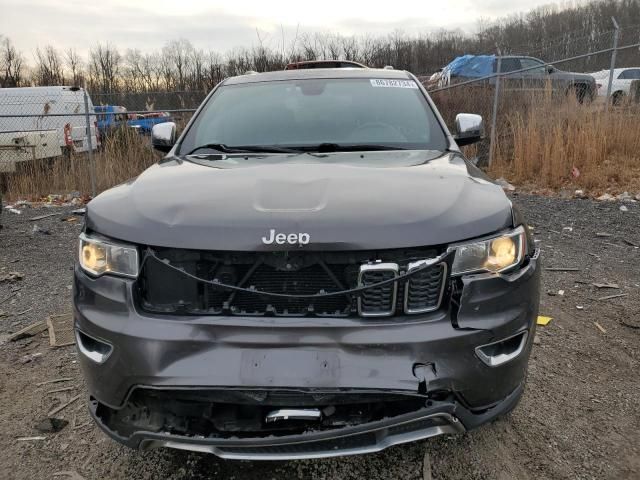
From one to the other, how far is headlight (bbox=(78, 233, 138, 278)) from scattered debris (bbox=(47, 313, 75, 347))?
174 cm

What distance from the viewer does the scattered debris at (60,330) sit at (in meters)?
3.44

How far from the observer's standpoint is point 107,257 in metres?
1.87

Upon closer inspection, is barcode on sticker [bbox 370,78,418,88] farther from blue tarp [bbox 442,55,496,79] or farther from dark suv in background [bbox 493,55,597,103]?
blue tarp [bbox 442,55,496,79]

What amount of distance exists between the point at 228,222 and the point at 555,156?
295 inches

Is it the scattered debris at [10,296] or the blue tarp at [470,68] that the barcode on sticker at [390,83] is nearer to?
the scattered debris at [10,296]

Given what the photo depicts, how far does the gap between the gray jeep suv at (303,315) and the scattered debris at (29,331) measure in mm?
1938

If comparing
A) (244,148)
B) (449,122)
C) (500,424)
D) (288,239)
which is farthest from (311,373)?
(449,122)

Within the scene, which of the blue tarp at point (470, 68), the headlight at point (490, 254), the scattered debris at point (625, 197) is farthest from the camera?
the blue tarp at point (470, 68)

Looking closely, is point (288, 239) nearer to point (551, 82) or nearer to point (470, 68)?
point (551, 82)

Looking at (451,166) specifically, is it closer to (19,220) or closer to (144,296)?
(144,296)

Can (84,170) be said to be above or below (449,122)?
below

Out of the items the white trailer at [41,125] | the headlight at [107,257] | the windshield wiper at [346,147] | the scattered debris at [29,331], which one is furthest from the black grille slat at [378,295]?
the white trailer at [41,125]

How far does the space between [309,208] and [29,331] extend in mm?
2773

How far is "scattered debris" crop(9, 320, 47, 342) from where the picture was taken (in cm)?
353
